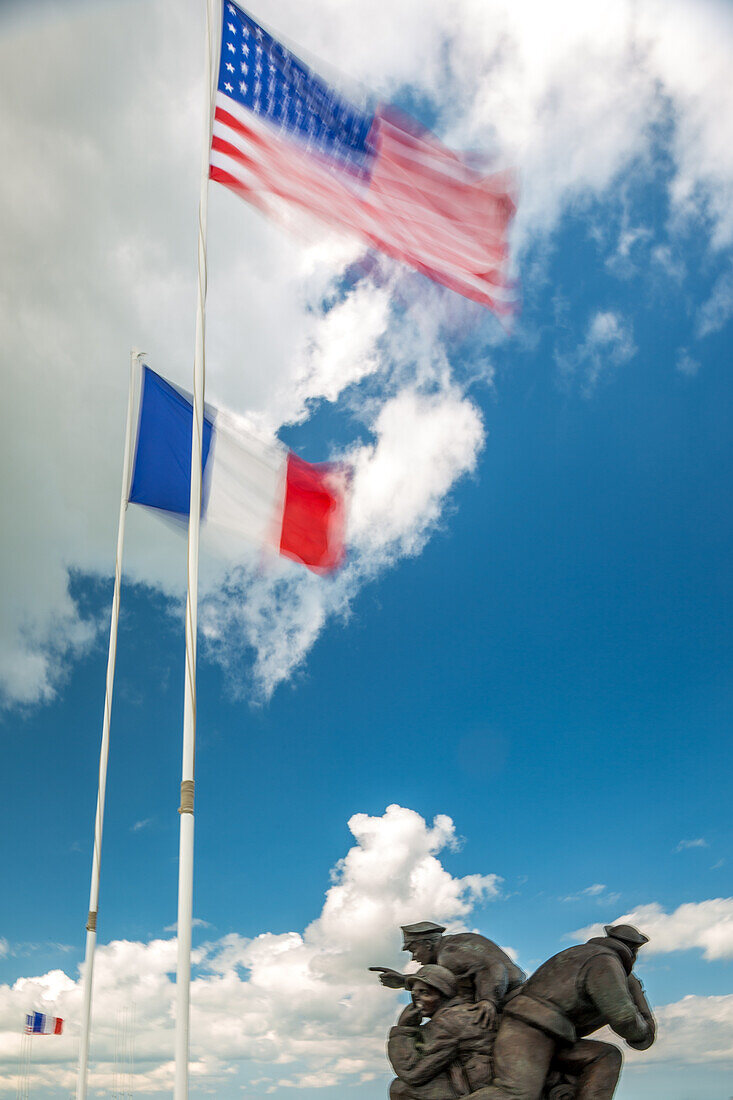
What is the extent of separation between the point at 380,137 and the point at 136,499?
8.87 m

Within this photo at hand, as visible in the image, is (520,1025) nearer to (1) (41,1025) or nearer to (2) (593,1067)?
(2) (593,1067)

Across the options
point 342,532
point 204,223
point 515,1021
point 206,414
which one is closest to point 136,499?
point 206,414

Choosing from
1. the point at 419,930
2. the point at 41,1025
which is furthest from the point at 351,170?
the point at 41,1025

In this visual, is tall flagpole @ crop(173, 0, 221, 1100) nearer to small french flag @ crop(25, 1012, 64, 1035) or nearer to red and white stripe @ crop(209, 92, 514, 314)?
red and white stripe @ crop(209, 92, 514, 314)

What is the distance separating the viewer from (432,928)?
13.2 meters

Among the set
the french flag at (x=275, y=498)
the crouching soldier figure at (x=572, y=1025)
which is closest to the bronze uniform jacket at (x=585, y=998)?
the crouching soldier figure at (x=572, y=1025)

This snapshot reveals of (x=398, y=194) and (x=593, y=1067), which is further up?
(x=398, y=194)

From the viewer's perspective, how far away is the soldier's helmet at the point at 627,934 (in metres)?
12.0

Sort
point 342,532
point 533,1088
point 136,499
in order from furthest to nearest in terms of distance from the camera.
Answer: point 136,499 → point 342,532 → point 533,1088

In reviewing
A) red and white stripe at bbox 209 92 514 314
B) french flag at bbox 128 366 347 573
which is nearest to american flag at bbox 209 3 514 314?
red and white stripe at bbox 209 92 514 314

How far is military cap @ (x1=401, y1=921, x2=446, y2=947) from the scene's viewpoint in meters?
13.1

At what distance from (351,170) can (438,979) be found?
12.5 m

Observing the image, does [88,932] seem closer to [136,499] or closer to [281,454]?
[136,499]

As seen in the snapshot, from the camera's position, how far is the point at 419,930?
1315 centimetres
